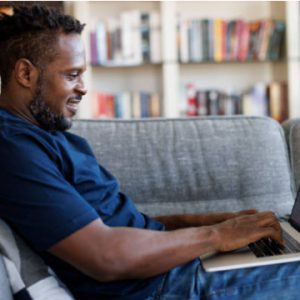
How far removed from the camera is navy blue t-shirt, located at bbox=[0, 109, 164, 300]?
3.15 feet

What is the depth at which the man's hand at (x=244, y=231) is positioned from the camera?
1112 millimetres

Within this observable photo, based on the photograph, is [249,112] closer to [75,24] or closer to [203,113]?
[203,113]

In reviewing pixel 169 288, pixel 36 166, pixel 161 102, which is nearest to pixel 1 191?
pixel 36 166

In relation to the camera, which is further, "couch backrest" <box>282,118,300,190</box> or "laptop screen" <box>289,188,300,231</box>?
"couch backrest" <box>282,118,300,190</box>

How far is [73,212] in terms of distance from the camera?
38.0 inches

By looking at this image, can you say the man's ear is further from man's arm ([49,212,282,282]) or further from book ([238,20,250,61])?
book ([238,20,250,61])

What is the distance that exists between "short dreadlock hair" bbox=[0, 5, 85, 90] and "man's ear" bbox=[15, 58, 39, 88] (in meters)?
0.01

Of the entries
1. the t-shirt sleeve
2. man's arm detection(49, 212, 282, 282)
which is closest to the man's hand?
man's arm detection(49, 212, 282, 282)

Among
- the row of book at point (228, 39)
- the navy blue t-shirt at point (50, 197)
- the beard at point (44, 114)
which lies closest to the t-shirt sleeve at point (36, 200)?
the navy blue t-shirt at point (50, 197)

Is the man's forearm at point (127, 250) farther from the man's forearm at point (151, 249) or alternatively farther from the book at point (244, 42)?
the book at point (244, 42)

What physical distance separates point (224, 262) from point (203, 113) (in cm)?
203

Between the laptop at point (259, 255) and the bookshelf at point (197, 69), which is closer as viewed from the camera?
the laptop at point (259, 255)

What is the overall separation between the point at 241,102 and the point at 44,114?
6.98 ft

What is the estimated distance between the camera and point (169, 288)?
111 cm
